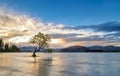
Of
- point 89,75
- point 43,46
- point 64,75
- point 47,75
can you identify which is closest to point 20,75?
point 47,75

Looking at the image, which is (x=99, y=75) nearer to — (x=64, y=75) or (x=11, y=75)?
(x=64, y=75)

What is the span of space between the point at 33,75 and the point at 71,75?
5.12 m

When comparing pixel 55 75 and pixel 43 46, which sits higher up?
pixel 43 46

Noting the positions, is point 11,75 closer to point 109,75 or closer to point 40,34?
point 109,75

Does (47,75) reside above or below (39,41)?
below

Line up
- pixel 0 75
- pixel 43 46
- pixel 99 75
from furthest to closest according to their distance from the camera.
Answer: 1. pixel 43 46
2. pixel 99 75
3. pixel 0 75

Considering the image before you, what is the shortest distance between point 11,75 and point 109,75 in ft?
43.8

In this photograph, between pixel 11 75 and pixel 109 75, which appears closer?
pixel 11 75

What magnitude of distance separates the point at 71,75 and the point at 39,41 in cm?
7897

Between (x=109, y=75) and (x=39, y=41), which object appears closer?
(x=109, y=75)

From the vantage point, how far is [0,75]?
108 feet

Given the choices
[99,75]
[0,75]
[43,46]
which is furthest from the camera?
[43,46]

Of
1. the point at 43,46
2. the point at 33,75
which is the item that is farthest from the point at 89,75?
the point at 43,46

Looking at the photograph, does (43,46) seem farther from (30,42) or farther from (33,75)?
(33,75)
